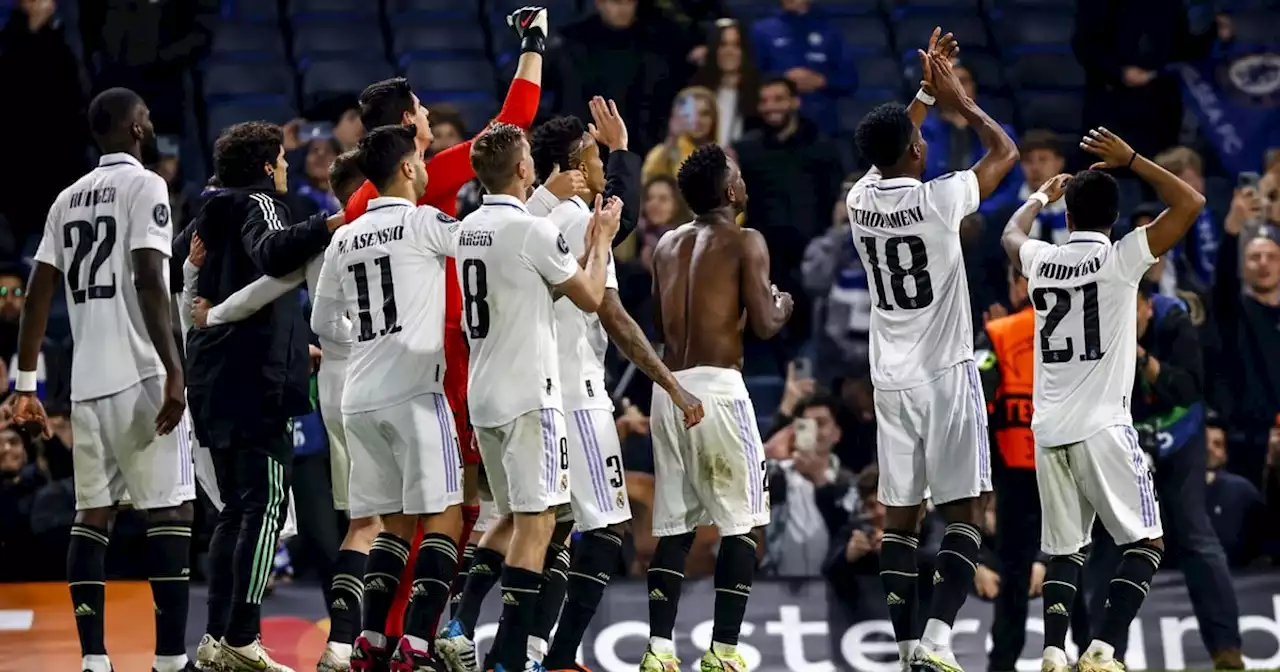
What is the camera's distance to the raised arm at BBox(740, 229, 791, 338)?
8312mm

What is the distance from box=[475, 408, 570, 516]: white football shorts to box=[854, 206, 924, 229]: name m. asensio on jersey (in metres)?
1.73

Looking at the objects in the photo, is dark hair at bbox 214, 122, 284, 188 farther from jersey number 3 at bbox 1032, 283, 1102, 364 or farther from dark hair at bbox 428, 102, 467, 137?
dark hair at bbox 428, 102, 467, 137

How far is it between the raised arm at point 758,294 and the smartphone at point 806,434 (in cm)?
316

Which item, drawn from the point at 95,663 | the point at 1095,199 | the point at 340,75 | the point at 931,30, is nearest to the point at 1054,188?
the point at 1095,199

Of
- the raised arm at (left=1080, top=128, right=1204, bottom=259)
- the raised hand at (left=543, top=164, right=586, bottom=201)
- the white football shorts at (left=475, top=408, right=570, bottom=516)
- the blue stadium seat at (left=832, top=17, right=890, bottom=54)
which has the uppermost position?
the blue stadium seat at (left=832, top=17, right=890, bottom=54)

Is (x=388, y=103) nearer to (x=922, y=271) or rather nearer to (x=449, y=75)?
(x=922, y=271)

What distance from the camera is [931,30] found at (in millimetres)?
14680

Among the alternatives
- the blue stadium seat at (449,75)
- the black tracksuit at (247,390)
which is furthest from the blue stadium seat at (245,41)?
the black tracksuit at (247,390)

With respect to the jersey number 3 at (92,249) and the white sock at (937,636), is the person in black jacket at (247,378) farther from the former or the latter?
the white sock at (937,636)

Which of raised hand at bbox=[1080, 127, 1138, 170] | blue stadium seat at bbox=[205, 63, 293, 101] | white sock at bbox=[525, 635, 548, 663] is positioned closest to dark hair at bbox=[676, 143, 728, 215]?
raised hand at bbox=[1080, 127, 1138, 170]

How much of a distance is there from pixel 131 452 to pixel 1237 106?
30.3ft

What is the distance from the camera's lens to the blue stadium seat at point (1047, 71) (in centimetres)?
1459

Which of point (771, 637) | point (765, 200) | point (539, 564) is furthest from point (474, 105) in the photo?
point (539, 564)

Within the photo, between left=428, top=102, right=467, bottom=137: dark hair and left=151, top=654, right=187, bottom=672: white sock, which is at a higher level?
left=428, top=102, right=467, bottom=137: dark hair
